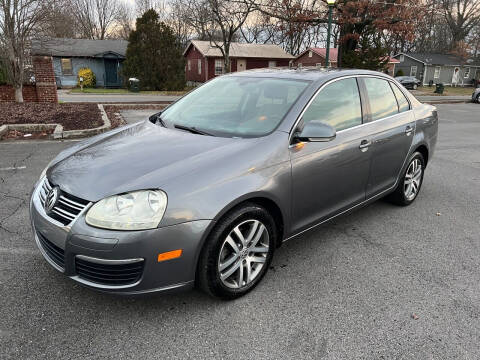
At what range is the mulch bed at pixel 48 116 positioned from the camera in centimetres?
917

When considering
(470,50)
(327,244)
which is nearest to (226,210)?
(327,244)

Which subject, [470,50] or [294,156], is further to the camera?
[470,50]

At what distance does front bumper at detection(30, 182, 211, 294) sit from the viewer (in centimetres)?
219

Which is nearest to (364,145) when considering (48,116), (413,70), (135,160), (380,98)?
(380,98)

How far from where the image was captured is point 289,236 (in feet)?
10.0

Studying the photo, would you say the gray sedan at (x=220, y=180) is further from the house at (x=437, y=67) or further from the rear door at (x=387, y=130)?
the house at (x=437, y=67)

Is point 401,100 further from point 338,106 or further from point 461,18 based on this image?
point 461,18

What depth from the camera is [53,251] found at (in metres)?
2.47

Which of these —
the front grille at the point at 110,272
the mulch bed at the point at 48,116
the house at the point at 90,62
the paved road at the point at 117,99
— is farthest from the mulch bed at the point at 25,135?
the house at the point at 90,62

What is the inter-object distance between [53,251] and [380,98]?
133 inches

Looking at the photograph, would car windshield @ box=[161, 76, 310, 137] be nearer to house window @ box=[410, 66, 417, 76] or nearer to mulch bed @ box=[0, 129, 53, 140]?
mulch bed @ box=[0, 129, 53, 140]

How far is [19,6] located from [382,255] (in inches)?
528

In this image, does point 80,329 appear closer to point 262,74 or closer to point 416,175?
point 262,74

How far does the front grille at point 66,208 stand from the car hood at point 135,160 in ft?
0.13
